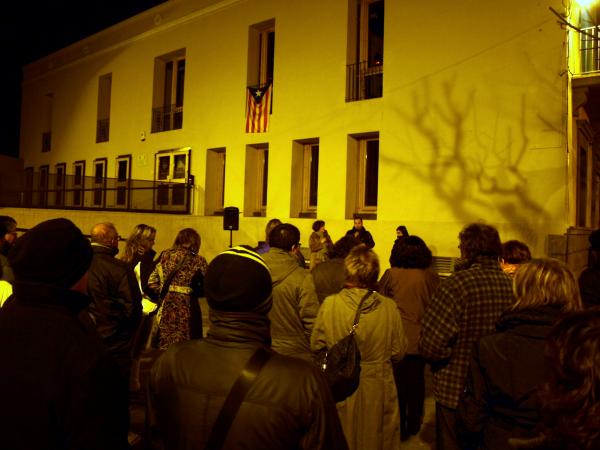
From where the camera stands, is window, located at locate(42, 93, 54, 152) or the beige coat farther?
window, located at locate(42, 93, 54, 152)

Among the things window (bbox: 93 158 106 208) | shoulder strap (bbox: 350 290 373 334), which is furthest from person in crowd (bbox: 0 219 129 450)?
window (bbox: 93 158 106 208)

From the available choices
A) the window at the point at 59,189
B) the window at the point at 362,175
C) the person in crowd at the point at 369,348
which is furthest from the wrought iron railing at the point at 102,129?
the person in crowd at the point at 369,348

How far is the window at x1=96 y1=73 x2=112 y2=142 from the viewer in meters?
22.2

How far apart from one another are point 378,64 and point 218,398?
1288 cm

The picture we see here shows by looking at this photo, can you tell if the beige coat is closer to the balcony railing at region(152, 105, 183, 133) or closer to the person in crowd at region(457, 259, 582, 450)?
the person in crowd at region(457, 259, 582, 450)

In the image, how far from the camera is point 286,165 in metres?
14.9

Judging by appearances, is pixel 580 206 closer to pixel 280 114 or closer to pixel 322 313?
pixel 280 114

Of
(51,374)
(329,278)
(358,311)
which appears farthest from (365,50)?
(51,374)

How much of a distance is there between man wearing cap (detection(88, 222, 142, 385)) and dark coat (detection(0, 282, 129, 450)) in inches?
105

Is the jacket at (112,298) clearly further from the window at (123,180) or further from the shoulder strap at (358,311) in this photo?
the window at (123,180)

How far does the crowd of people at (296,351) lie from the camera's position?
159 cm

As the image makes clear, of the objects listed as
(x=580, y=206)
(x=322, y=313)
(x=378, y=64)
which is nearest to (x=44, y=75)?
(x=378, y=64)

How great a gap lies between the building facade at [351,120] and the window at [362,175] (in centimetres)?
4

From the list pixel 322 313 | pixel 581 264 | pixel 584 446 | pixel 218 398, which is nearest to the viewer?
pixel 584 446
